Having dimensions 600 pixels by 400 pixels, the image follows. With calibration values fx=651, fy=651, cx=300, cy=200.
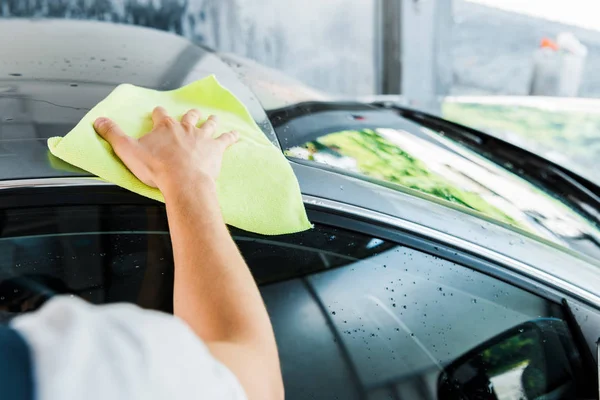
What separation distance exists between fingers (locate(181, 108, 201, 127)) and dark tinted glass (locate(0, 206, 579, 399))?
16 centimetres

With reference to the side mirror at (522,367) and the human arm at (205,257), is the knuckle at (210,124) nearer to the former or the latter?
the human arm at (205,257)

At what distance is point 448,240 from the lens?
1241 millimetres

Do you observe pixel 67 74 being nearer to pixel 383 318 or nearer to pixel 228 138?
pixel 228 138

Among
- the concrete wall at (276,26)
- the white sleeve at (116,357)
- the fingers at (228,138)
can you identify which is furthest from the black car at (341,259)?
the concrete wall at (276,26)

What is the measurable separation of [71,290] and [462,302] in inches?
29.1

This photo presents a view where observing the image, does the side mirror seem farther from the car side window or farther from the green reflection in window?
the green reflection in window

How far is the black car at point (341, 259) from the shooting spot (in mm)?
1122

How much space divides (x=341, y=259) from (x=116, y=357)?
2.51ft

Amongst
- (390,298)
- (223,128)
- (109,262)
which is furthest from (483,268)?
(109,262)

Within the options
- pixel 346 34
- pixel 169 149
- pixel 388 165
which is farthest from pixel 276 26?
pixel 169 149

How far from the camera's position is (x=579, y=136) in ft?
16.2

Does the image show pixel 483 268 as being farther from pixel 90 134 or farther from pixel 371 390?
pixel 90 134

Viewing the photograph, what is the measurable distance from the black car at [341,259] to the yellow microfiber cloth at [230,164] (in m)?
0.03

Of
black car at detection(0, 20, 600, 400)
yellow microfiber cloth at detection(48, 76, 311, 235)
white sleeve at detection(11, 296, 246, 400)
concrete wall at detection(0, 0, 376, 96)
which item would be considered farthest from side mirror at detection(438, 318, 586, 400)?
concrete wall at detection(0, 0, 376, 96)
